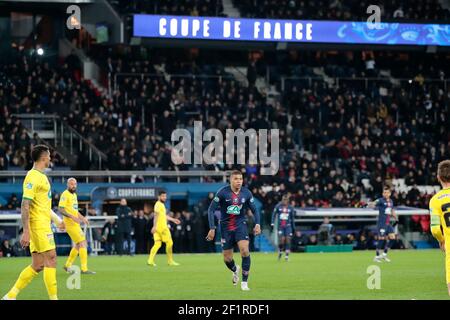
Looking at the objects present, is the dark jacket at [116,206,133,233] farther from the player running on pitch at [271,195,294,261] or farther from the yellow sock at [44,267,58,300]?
the yellow sock at [44,267,58,300]

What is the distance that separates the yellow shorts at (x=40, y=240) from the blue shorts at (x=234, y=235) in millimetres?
5085

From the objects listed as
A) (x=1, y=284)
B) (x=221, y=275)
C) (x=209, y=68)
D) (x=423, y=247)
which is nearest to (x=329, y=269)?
(x=221, y=275)

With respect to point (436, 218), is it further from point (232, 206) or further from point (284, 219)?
point (284, 219)

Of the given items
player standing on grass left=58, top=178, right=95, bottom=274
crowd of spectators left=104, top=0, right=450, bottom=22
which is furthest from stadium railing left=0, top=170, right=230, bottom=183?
player standing on grass left=58, top=178, right=95, bottom=274

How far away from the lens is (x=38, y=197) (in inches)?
580

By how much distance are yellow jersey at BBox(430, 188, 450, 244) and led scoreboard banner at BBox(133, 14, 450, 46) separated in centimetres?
3520

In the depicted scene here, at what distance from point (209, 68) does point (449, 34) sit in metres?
13.2

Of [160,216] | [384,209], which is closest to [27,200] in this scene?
[160,216]

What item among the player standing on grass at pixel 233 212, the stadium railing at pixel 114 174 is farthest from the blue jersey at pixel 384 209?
the player standing on grass at pixel 233 212

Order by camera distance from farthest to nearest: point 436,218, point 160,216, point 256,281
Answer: point 160,216 < point 256,281 < point 436,218

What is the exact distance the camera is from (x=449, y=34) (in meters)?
52.2

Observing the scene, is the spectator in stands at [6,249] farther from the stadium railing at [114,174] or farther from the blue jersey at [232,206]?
the blue jersey at [232,206]

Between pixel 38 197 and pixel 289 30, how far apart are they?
36.2 metres

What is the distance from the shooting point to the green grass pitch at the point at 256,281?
1766 cm
